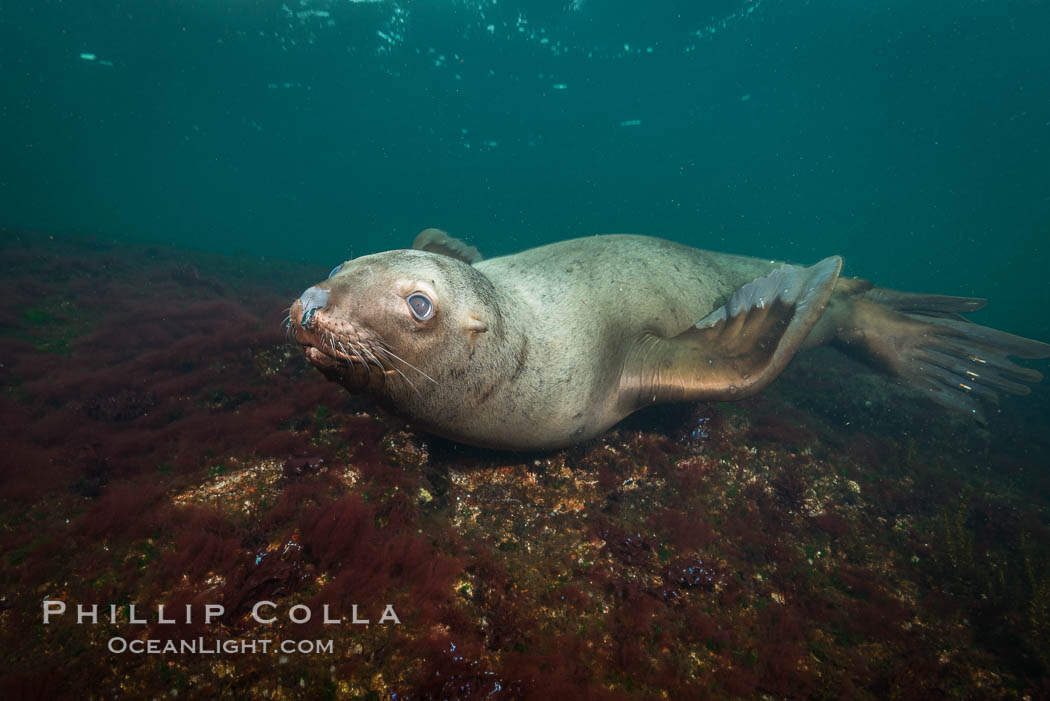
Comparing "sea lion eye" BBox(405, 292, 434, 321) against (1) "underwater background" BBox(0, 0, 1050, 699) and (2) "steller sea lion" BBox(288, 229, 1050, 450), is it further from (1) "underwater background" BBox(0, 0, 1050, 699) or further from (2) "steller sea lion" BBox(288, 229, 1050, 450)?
(1) "underwater background" BBox(0, 0, 1050, 699)

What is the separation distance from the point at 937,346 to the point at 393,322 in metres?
5.89

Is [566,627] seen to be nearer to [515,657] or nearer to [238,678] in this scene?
[515,657]

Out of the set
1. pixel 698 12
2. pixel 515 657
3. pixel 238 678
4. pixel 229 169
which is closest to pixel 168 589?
pixel 238 678

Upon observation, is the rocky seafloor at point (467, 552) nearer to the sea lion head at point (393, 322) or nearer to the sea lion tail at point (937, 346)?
the sea lion head at point (393, 322)

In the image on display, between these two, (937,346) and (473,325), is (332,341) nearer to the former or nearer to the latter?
(473,325)

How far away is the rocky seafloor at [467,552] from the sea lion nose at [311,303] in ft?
3.92

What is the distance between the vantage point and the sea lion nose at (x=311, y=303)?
2.17m

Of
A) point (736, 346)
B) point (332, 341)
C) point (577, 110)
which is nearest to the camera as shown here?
point (332, 341)

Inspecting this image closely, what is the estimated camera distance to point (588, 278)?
376 centimetres

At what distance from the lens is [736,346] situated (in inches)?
151

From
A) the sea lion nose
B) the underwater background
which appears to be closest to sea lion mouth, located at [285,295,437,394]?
the sea lion nose

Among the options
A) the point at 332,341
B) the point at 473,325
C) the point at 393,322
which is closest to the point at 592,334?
the point at 473,325

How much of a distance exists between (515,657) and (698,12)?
37.1m

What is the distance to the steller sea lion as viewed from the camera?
2.38 m
